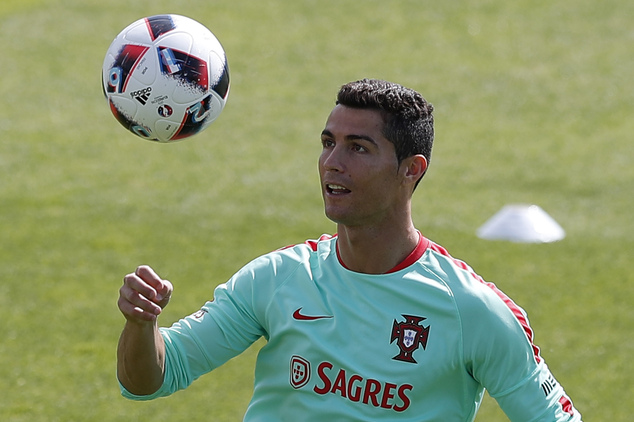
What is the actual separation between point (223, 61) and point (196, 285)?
18.1 feet

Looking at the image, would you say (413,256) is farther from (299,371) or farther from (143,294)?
(143,294)

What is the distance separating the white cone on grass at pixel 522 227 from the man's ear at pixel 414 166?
306 inches

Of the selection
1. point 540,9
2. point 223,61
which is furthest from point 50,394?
point 540,9

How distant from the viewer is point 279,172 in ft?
46.9

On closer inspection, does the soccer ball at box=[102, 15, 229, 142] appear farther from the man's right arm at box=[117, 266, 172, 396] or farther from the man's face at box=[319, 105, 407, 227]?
the man's right arm at box=[117, 266, 172, 396]

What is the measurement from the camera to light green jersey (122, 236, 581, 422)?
13.5ft

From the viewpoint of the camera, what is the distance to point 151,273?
3.97m

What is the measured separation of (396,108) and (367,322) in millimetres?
846

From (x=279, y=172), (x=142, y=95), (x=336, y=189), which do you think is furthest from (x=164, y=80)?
(x=279, y=172)

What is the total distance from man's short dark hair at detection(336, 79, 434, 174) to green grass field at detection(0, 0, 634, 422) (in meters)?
4.58

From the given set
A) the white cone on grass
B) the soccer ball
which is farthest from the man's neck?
the white cone on grass

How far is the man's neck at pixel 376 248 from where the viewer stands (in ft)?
14.3

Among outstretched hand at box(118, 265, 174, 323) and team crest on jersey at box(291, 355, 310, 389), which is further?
team crest on jersey at box(291, 355, 310, 389)

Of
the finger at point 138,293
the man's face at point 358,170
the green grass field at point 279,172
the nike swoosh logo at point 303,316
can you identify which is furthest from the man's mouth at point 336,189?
the green grass field at point 279,172
